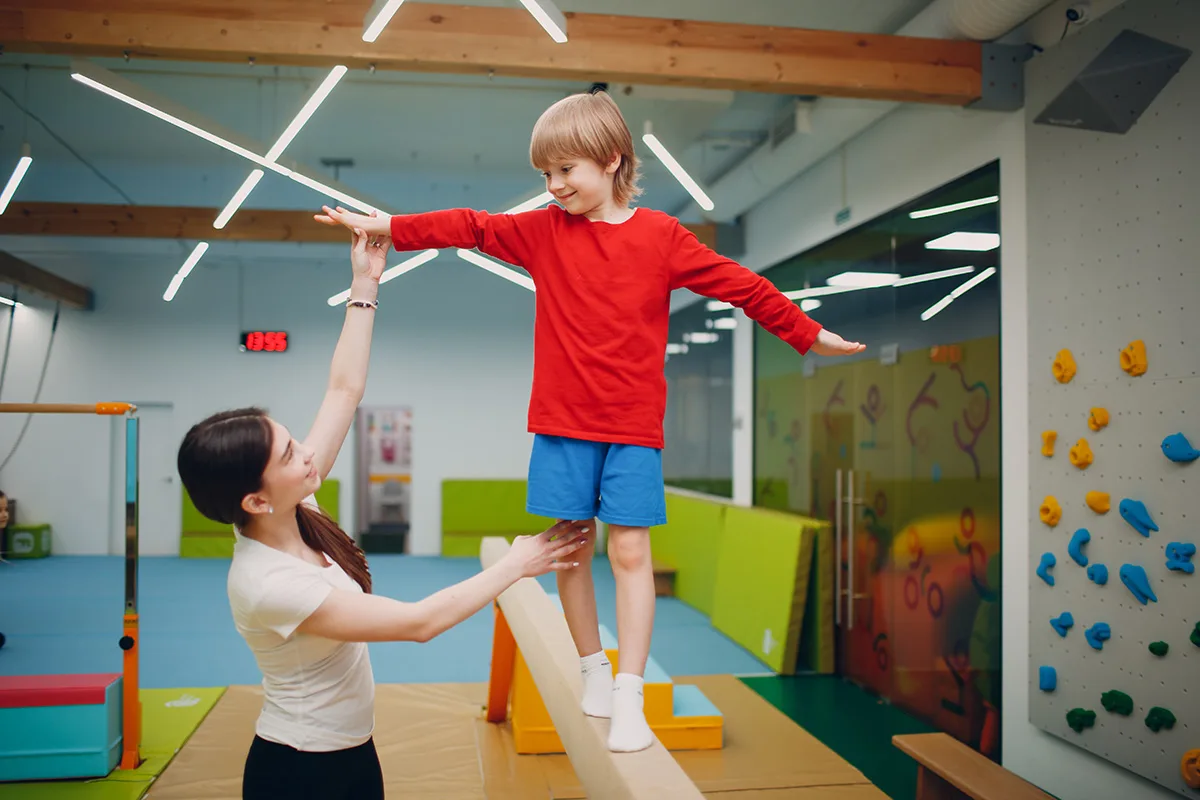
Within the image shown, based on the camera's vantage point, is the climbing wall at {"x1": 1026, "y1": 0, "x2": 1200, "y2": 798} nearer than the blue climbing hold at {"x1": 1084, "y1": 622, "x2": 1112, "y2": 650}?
Yes

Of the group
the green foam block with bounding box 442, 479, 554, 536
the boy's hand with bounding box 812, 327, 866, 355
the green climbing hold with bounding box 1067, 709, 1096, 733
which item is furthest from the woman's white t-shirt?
the green foam block with bounding box 442, 479, 554, 536

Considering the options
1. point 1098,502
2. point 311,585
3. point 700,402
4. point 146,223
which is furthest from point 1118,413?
point 146,223

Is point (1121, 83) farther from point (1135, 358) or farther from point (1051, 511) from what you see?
point (1051, 511)

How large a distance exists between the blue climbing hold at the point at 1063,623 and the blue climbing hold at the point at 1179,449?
0.84 metres

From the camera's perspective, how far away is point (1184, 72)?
9.51ft

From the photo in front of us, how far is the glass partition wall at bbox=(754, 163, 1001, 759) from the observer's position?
4.12 metres

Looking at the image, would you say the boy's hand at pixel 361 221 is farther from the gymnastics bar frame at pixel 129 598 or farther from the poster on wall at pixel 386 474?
the poster on wall at pixel 386 474

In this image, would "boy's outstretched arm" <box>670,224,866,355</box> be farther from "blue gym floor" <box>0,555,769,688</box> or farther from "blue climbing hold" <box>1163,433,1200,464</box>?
"blue gym floor" <box>0,555,769,688</box>

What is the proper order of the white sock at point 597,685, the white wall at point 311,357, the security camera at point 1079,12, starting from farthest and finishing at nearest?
the white wall at point 311,357
the security camera at point 1079,12
the white sock at point 597,685

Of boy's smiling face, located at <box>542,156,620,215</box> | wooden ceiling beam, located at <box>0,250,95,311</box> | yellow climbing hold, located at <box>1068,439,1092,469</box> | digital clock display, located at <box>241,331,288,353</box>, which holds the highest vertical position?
wooden ceiling beam, located at <box>0,250,95,311</box>

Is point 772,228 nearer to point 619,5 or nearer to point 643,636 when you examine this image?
point 619,5

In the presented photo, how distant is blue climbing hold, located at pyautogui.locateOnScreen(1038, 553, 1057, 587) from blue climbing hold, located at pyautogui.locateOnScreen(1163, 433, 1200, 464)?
765 mm

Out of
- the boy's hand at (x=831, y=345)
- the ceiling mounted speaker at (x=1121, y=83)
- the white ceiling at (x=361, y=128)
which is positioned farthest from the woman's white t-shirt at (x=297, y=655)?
the white ceiling at (x=361, y=128)

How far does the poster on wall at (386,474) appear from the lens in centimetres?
1012
